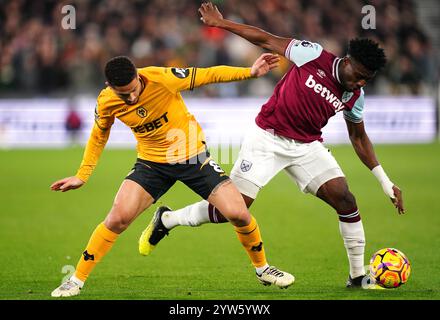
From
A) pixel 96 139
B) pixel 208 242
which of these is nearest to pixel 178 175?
pixel 96 139

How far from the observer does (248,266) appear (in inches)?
362

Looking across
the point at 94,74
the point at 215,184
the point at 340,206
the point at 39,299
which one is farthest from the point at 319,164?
the point at 94,74

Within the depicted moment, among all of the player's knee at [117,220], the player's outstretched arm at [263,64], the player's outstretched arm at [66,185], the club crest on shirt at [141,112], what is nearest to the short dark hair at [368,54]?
the player's outstretched arm at [263,64]

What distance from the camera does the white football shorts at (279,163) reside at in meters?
8.00

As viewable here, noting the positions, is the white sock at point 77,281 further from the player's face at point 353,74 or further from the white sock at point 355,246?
the player's face at point 353,74

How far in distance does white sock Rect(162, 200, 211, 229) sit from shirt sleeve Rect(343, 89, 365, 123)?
60.7 inches

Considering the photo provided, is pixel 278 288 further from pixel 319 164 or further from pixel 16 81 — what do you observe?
pixel 16 81

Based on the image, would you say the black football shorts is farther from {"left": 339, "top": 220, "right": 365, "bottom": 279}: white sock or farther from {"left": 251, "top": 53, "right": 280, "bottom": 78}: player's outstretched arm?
{"left": 339, "top": 220, "right": 365, "bottom": 279}: white sock

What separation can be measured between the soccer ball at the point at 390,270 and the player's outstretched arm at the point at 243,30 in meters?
2.04

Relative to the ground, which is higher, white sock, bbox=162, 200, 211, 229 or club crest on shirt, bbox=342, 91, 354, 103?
club crest on shirt, bbox=342, 91, 354, 103

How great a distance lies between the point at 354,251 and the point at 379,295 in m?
0.56

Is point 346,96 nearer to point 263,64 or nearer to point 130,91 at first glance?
point 263,64

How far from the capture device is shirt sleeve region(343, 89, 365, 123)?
7980mm

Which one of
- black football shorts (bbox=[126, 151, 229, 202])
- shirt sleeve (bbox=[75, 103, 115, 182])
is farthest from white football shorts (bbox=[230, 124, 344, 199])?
shirt sleeve (bbox=[75, 103, 115, 182])
